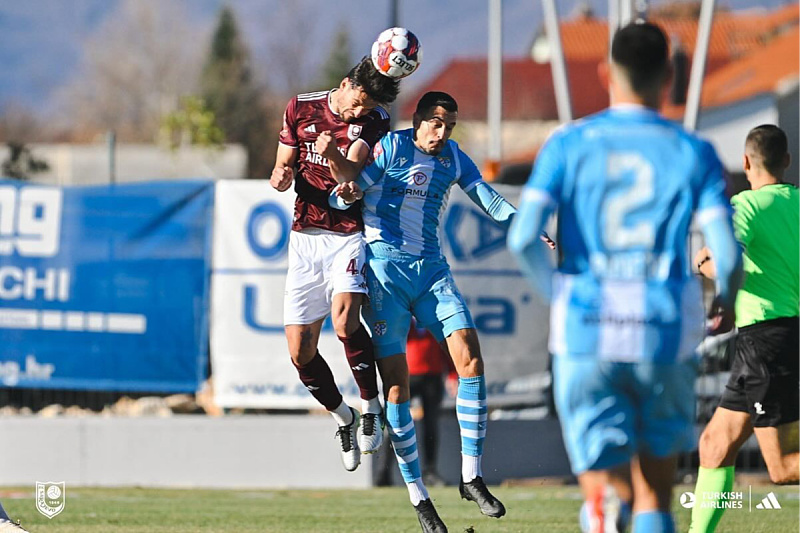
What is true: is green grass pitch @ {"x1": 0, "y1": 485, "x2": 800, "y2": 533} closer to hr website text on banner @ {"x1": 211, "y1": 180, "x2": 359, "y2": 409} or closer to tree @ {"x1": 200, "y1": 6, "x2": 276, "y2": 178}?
hr website text on banner @ {"x1": 211, "y1": 180, "x2": 359, "y2": 409}

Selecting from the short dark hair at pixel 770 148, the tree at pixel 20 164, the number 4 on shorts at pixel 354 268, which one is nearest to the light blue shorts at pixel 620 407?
the short dark hair at pixel 770 148

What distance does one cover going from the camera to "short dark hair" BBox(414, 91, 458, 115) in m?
8.04

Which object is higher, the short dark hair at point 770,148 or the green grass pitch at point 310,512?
the short dark hair at point 770,148

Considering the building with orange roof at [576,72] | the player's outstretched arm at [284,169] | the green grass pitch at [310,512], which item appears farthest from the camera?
the building with orange roof at [576,72]

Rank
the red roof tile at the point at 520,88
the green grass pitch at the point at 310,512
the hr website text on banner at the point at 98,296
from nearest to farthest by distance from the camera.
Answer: the green grass pitch at the point at 310,512, the hr website text on banner at the point at 98,296, the red roof tile at the point at 520,88

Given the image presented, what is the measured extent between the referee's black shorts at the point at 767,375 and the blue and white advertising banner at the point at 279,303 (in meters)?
6.08

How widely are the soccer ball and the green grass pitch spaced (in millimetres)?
2676

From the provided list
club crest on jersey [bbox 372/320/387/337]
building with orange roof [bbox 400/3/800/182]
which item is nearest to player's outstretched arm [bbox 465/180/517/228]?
club crest on jersey [bbox 372/320/387/337]

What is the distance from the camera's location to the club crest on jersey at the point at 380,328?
8.23 meters

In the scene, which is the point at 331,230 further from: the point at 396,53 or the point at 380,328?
the point at 396,53

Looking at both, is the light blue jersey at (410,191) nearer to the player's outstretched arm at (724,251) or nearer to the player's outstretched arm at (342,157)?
the player's outstretched arm at (342,157)

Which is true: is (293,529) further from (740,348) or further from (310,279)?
(740,348)

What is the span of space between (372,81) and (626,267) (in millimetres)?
3373

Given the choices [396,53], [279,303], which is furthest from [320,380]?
[279,303]
